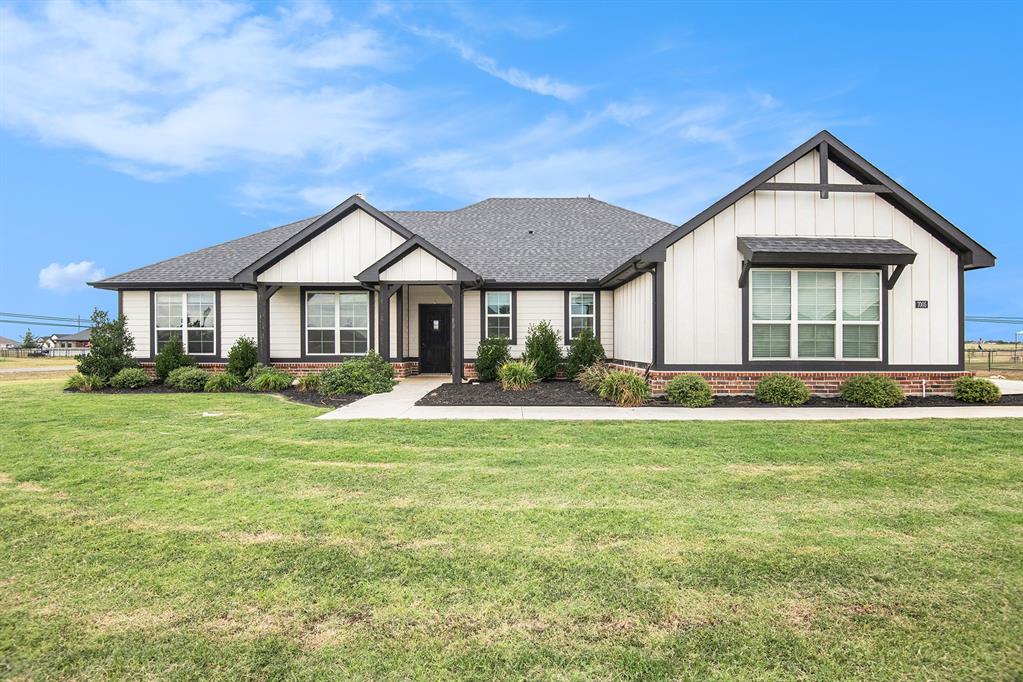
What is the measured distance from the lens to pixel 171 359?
675 inches

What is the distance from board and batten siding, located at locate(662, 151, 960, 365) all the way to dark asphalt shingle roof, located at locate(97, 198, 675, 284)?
5.30 metres

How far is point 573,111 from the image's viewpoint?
25.1 meters

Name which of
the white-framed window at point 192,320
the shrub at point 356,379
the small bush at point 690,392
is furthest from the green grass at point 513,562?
the white-framed window at point 192,320

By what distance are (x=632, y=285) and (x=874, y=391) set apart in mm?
6248

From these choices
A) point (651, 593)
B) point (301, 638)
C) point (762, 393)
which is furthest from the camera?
point (762, 393)

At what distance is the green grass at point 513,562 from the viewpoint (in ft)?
8.79

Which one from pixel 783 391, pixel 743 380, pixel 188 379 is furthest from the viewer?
pixel 188 379

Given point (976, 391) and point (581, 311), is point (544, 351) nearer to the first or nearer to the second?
point (581, 311)

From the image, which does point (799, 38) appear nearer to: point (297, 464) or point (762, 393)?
point (762, 393)

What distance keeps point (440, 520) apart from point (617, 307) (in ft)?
44.1

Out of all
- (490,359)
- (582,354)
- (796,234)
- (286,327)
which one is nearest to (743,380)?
(796,234)

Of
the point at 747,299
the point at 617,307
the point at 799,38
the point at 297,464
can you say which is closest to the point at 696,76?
the point at 799,38

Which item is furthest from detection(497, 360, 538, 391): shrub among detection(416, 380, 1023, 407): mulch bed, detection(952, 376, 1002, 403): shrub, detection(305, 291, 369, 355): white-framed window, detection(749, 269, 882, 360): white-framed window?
detection(952, 376, 1002, 403): shrub

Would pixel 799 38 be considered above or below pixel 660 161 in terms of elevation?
above
